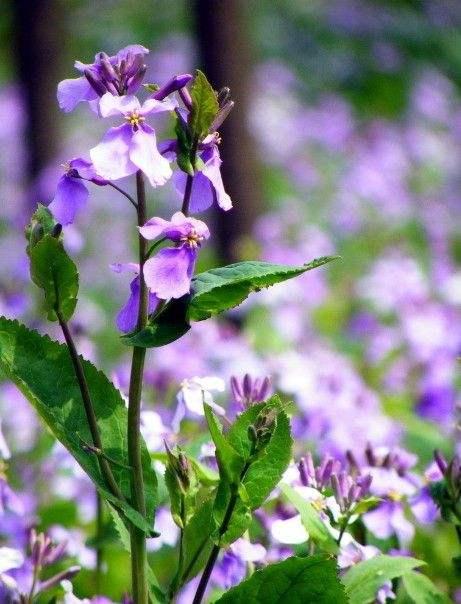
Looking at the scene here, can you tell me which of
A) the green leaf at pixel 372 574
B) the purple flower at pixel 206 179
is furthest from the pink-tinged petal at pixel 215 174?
the green leaf at pixel 372 574

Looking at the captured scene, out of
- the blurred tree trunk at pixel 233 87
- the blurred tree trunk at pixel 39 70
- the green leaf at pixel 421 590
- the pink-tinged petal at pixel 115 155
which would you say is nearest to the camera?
the pink-tinged petal at pixel 115 155

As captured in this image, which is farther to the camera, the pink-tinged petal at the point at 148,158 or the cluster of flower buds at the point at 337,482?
the cluster of flower buds at the point at 337,482

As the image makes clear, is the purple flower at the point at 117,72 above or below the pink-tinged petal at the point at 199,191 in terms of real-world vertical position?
above

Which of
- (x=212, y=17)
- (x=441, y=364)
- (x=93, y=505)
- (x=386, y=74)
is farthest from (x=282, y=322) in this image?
(x=386, y=74)

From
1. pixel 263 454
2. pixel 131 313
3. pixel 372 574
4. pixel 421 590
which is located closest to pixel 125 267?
pixel 131 313

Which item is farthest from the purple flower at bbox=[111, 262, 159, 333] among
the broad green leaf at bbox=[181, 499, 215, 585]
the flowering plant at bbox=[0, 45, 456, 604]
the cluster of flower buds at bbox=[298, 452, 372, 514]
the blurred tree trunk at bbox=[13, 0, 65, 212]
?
the blurred tree trunk at bbox=[13, 0, 65, 212]

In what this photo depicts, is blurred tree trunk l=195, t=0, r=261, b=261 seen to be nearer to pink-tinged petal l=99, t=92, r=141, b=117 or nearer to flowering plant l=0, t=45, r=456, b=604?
flowering plant l=0, t=45, r=456, b=604

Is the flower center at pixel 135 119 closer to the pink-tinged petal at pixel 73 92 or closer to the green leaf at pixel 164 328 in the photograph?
the pink-tinged petal at pixel 73 92
